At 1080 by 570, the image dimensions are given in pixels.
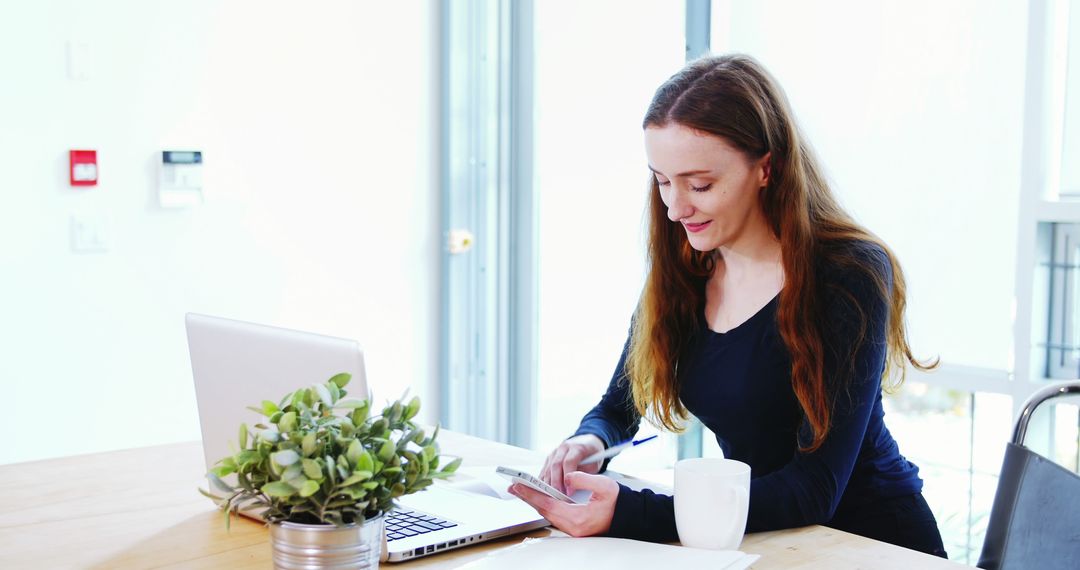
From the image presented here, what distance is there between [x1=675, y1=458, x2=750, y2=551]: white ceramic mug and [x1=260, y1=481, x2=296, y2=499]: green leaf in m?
0.47

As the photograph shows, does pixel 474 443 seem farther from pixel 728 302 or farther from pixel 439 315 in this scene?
pixel 439 315

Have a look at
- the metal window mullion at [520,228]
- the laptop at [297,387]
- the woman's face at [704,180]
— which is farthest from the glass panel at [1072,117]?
the metal window mullion at [520,228]

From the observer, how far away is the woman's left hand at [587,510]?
128 centimetres

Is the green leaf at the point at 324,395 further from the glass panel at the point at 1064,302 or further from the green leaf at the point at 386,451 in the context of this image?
the glass panel at the point at 1064,302

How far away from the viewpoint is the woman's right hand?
4.92 ft

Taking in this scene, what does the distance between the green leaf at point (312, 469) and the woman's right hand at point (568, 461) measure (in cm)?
55

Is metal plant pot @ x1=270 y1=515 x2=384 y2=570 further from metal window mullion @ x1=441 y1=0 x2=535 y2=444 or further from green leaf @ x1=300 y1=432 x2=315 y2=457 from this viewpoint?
metal window mullion @ x1=441 y1=0 x2=535 y2=444

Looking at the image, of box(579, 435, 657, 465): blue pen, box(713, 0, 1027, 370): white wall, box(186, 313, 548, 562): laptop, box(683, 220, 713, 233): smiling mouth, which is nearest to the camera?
box(186, 313, 548, 562): laptop

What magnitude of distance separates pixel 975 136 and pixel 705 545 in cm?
148

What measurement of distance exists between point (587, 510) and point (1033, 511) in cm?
55

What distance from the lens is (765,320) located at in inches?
61.3

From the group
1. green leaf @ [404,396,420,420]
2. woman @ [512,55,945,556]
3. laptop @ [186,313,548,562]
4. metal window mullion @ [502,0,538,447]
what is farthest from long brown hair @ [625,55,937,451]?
metal window mullion @ [502,0,538,447]

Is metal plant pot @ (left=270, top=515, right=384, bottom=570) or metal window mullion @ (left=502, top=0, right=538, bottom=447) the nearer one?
metal plant pot @ (left=270, top=515, right=384, bottom=570)

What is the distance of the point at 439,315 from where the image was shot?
361 centimetres
